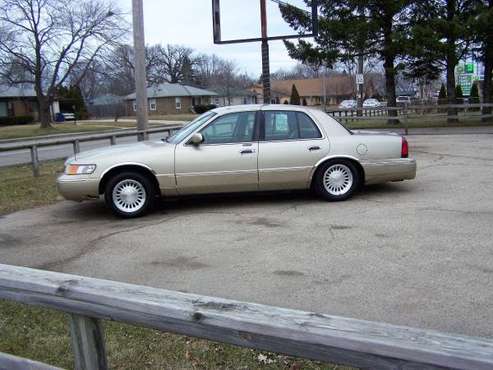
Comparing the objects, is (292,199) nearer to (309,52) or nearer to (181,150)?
(181,150)

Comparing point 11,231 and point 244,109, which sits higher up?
point 244,109

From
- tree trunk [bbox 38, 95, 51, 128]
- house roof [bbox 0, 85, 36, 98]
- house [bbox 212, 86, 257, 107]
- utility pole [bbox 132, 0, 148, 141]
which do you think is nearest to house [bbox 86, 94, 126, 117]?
house roof [bbox 0, 85, 36, 98]

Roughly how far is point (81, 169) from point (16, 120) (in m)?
52.0

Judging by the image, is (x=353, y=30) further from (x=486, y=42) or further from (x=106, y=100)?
(x=106, y=100)

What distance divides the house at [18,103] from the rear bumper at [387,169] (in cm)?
5434

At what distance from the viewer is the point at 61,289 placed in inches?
89.7

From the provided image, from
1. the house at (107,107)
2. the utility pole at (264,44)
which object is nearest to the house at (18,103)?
the house at (107,107)

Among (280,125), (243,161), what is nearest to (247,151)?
(243,161)

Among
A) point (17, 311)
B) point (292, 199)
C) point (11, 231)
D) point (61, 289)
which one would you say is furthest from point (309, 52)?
point (61, 289)

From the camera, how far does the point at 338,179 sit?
8188mm

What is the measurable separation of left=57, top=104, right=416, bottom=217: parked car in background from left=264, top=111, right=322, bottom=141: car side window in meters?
0.01

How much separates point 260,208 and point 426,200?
2.48 metres

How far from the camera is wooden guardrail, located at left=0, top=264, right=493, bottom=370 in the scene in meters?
1.67

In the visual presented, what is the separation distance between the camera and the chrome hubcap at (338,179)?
817 centimetres
